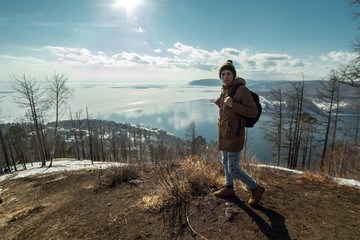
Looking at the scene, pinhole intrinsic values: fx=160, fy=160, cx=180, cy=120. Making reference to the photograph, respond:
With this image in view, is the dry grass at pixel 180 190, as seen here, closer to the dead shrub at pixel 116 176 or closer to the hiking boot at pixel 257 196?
the hiking boot at pixel 257 196

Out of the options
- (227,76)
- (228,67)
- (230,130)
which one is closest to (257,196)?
(230,130)

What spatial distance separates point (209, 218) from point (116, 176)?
285 centimetres

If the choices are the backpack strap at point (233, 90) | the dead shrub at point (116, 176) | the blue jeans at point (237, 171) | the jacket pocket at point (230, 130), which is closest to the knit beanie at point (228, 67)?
the backpack strap at point (233, 90)

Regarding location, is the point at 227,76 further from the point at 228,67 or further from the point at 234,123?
the point at 234,123

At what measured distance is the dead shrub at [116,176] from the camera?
4012 mm

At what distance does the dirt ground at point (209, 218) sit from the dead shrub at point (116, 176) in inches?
23.2

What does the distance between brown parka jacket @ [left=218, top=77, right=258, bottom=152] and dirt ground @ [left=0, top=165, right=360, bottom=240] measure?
96cm

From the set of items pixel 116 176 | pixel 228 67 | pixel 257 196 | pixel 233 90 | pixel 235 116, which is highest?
pixel 228 67

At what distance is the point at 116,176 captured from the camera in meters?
4.19

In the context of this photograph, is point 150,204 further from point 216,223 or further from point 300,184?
point 300,184

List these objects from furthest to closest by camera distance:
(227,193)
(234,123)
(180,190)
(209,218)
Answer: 1. (180,190)
2. (227,193)
3. (234,123)
4. (209,218)

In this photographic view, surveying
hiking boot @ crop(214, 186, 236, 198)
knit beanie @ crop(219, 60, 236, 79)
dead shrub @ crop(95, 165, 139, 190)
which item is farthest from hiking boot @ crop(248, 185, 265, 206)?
dead shrub @ crop(95, 165, 139, 190)

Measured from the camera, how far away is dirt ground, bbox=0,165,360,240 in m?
1.97

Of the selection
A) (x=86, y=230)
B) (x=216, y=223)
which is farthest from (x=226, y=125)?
(x=86, y=230)
